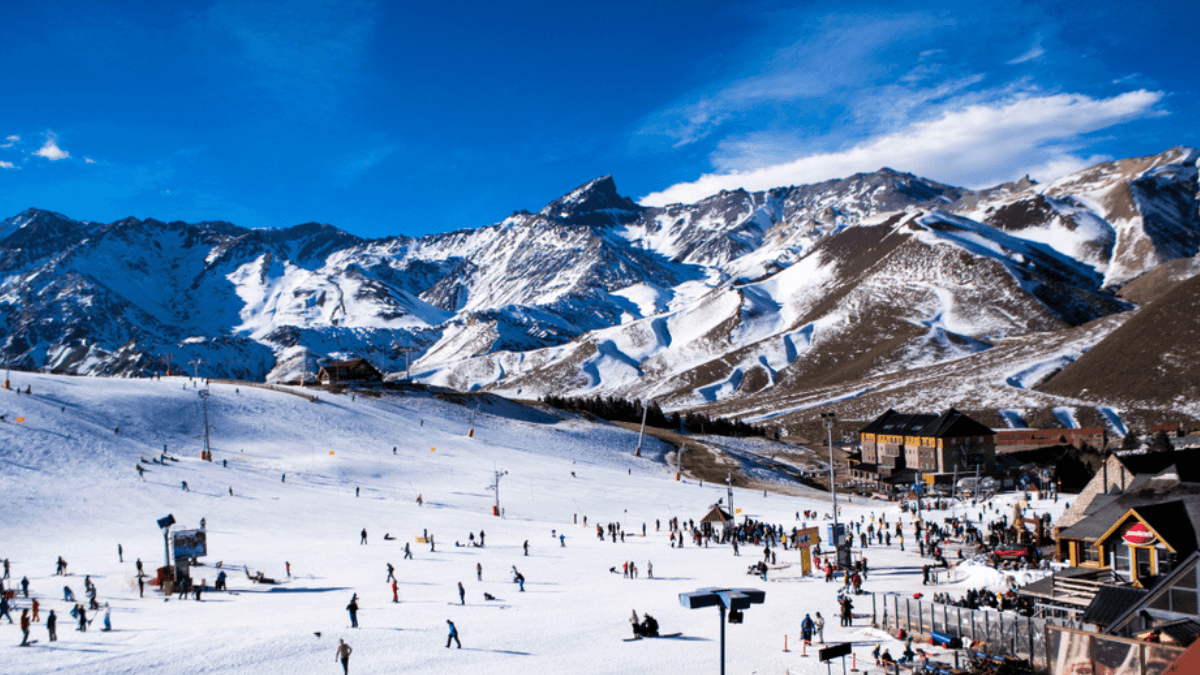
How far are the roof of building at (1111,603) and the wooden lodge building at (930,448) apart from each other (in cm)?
7083

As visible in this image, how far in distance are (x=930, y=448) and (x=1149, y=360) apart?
7162cm

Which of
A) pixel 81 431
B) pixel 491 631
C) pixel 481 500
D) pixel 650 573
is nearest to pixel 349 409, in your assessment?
pixel 81 431

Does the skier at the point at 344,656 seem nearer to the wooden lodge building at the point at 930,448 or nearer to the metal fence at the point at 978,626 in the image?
the metal fence at the point at 978,626

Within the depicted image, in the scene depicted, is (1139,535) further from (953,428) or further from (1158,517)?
(953,428)

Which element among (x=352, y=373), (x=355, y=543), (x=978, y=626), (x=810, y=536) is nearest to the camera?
(x=978, y=626)

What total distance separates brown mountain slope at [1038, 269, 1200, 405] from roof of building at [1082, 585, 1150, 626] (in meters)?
127

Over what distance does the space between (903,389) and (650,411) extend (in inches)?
2353

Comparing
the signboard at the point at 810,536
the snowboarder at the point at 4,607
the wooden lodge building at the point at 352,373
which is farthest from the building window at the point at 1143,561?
the wooden lodge building at the point at 352,373

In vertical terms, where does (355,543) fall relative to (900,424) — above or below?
below

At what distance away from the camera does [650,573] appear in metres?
36.3

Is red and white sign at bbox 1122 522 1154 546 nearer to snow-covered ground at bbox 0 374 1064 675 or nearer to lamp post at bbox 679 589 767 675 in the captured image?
snow-covered ground at bbox 0 374 1064 675

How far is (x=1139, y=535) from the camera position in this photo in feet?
83.7

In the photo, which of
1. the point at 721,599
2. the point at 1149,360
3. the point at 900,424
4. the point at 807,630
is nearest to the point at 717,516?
the point at 807,630

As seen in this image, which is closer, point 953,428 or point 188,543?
point 188,543
